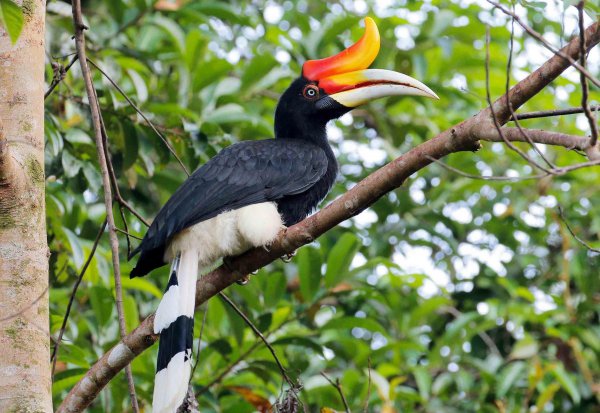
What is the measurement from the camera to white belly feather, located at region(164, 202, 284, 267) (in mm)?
3346

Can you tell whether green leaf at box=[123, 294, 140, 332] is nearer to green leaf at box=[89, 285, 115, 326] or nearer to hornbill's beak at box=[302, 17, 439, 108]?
green leaf at box=[89, 285, 115, 326]

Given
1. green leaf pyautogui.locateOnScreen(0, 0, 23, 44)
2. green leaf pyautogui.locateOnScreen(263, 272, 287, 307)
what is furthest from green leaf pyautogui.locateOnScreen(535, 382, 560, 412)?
green leaf pyautogui.locateOnScreen(0, 0, 23, 44)

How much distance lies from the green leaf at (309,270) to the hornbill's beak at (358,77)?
30.8 inches

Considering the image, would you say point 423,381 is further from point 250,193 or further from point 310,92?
point 250,193

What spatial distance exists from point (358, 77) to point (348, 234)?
84cm

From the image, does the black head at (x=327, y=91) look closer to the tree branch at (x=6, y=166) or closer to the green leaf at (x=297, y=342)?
the green leaf at (x=297, y=342)

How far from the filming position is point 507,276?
19.8ft

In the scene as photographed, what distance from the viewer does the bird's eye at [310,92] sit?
4281mm

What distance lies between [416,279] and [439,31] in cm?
171

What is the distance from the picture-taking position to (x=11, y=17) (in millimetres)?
2090

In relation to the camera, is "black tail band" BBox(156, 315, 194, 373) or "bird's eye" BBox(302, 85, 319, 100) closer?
"black tail band" BBox(156, 315, 194, 373)

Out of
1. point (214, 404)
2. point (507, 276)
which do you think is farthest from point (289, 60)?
point (214, 404)

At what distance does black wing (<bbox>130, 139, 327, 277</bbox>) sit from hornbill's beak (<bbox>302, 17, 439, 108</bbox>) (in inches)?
13.4

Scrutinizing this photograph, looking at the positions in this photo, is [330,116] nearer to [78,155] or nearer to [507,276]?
[78,155]
